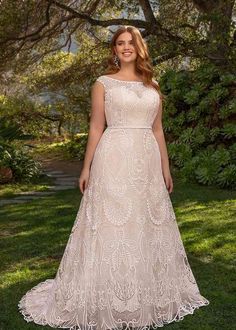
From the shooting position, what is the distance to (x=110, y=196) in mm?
3600

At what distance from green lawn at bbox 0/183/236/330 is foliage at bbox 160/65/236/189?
108 cm

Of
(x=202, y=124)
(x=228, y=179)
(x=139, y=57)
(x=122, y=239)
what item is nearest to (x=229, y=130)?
(x=202, y=124)

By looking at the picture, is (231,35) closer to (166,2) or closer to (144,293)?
(166,2)

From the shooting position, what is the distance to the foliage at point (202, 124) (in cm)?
992

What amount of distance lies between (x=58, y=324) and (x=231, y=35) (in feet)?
29.8

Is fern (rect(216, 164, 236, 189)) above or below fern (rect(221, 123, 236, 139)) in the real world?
below

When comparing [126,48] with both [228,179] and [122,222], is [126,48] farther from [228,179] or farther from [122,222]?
[228,179]

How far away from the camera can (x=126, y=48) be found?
3.62m

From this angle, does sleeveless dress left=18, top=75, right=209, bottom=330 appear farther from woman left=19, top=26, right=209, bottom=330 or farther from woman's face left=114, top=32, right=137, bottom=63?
woman's face left=114, top=32, right=137, bottom=63

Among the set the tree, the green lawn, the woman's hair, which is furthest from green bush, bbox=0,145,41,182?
the woman's hair

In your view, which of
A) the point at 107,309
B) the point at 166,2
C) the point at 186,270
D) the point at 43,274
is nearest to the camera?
the point at 107,309

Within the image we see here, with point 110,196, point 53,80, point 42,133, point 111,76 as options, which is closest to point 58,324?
point 110,196

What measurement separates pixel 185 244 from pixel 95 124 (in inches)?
95.9

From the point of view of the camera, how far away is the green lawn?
3.83 m
